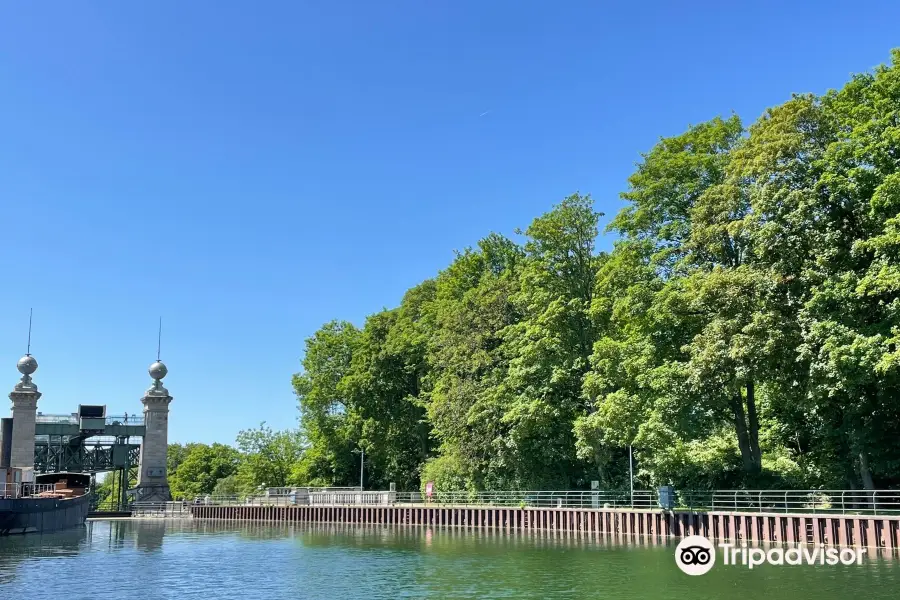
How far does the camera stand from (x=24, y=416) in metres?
87.6

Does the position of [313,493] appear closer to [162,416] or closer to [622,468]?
[162,416]

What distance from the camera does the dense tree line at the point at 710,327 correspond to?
35.0m

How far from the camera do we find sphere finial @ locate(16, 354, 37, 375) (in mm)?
90938

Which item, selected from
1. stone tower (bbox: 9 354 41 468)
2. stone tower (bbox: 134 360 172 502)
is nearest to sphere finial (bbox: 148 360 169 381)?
stone tower (bbox: 134 360 172 502)

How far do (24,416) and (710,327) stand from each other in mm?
72959

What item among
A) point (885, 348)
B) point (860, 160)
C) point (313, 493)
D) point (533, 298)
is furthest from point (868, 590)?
point (313, 493)

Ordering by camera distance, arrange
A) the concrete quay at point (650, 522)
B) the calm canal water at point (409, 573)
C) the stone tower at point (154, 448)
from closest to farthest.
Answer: the calm canal water at point (409, 573), the concrete quay at point (650, 522), the stone tower at point (154, 448)

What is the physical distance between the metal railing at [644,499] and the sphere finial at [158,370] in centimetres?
2203

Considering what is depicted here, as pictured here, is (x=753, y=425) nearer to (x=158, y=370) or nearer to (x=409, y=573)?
(x=409, y=573)

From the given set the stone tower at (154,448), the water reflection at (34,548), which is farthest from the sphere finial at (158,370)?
the water reflection at (34,548)

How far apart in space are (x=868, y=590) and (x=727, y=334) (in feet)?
53.2

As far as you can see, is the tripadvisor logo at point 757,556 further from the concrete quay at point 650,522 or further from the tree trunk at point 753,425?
the tree trunk at point 753,425

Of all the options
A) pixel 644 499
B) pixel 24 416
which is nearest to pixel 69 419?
pixel 24 416

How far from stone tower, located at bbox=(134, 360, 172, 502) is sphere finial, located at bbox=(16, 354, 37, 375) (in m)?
11.6
